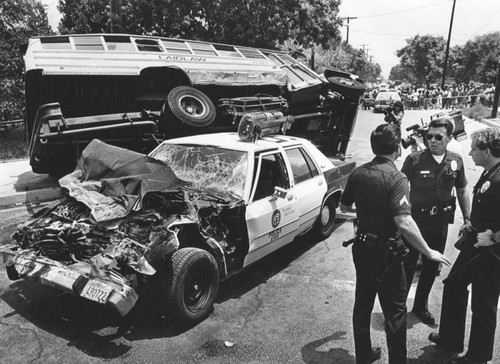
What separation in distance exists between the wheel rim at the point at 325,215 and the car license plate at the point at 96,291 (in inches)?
131

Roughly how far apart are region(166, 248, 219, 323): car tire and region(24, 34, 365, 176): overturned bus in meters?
3.31

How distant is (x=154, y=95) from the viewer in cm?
863

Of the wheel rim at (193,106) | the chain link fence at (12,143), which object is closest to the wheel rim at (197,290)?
the wheel rim at (193,106)

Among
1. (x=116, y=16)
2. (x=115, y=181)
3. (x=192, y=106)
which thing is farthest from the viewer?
(x=116, y=16)

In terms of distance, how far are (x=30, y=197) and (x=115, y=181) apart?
16.4 feet

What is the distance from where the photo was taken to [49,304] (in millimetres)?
4059

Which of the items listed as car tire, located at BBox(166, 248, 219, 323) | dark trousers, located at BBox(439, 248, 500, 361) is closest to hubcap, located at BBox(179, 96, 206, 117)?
car tire, located at BBox(166, 248, 219, 323)

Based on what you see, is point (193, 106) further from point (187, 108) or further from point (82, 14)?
point (82, 14)

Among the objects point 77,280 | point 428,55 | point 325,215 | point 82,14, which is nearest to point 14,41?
point 82,14

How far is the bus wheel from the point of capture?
25.4 ft

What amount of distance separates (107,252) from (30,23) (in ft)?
50.1

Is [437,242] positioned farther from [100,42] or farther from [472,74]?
[472,74]

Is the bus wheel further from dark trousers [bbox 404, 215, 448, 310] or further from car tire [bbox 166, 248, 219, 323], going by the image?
dark trousers [bbox 404, 215, 448, 310]

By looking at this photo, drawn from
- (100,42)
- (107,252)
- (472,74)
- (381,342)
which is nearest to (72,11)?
(100,42)
